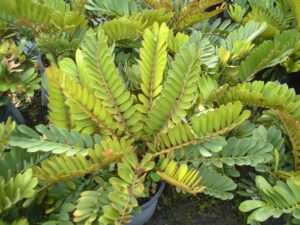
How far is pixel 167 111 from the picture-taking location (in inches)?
55.2

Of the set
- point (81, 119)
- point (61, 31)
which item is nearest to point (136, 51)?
point (61, 31)

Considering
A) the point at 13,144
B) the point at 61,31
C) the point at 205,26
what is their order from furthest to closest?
the point at 205,26, the point at 61,31, the point at 13,144

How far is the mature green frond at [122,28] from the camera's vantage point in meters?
1.71

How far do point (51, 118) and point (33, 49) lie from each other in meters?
0.79

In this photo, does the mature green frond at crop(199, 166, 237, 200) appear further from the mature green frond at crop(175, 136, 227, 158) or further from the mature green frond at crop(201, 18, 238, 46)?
the mature green frond at crop(201, 18, 238, 46)

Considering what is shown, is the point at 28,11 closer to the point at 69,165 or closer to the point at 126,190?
the point at 69,165

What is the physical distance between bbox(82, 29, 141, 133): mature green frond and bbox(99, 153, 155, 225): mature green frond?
0.63ft

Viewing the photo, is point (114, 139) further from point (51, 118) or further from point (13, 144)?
point (13, 144)

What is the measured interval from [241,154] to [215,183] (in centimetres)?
14

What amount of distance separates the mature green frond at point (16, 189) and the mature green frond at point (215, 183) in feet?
1.97

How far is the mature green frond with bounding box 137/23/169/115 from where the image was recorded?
142cm

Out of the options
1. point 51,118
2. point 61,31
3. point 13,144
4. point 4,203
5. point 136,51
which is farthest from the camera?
point 136,51

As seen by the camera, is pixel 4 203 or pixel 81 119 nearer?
pixel 4 203

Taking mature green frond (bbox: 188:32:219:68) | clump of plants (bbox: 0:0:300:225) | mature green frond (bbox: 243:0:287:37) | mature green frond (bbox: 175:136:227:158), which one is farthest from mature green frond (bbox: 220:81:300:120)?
mature green frond (bbox: 243:0:287:37)
